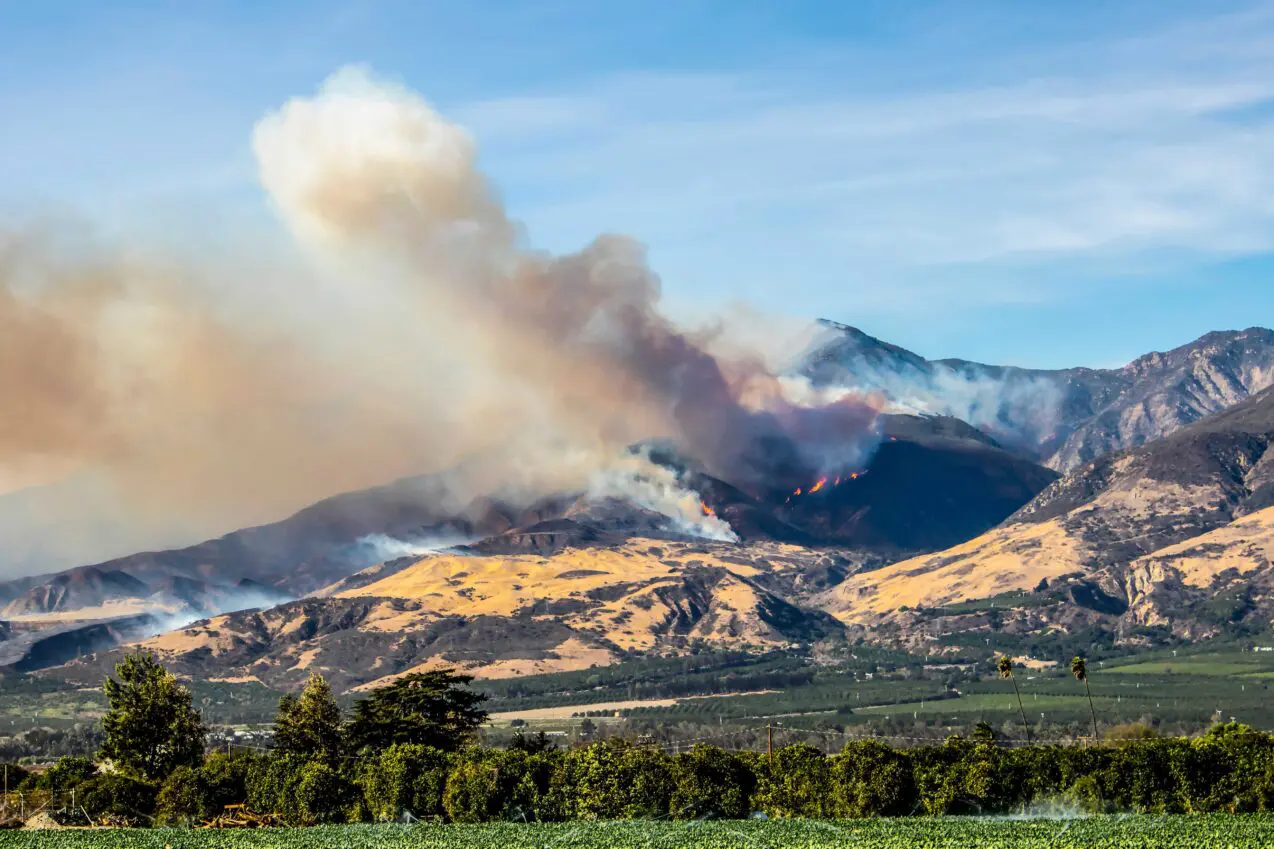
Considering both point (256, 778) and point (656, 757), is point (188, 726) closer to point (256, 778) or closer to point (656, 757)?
point (256, 778)

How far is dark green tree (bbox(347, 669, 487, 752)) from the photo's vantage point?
171 metres

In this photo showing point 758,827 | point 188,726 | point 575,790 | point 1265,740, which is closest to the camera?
point 758,827

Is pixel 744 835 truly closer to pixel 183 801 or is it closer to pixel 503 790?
pixel 503 790

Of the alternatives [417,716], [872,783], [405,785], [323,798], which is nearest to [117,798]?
[323,798]

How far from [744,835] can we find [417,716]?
284 feet

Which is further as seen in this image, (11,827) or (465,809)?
(11,827)

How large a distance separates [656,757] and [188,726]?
67.4m

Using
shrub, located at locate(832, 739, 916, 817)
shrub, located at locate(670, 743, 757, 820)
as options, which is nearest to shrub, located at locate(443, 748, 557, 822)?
shrub, located at locate(670, 743, 757, 820)

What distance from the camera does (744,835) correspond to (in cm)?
9412

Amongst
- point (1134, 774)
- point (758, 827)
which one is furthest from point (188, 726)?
point (1134, 774)

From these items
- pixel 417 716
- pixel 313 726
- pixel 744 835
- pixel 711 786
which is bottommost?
pixel 744 835

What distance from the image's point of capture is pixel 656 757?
118m

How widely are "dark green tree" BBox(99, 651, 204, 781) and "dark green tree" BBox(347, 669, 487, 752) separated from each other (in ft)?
64.2

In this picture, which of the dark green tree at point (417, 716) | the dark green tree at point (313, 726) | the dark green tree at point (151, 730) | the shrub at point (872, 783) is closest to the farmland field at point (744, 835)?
the shrub at point (872, 783)
